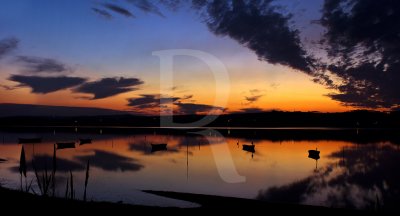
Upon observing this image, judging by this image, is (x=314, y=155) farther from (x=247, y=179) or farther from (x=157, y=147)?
(x=157, y=147)

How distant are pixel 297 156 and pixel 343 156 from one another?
9768mm

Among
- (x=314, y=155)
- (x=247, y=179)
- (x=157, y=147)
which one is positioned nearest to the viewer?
(x=247, y=179)

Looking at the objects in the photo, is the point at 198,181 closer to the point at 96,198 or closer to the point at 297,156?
the point at 96,198

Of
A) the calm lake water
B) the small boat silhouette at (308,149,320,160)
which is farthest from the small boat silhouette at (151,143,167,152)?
the small boat silhouette at (308,149,320,160)

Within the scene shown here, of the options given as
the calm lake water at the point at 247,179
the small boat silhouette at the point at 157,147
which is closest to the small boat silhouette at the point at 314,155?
the calm lake water at the point at 247,179

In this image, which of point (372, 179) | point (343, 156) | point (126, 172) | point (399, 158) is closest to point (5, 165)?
point (126, 172)

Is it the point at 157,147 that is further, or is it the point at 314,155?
the point at 157,147

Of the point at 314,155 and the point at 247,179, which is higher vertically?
the point at 314,155

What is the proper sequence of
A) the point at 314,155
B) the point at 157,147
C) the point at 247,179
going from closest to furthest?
the point at 247,179
the point at 314,155
the point at 157,147

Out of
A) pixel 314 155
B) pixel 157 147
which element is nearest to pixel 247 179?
pixel 314 155

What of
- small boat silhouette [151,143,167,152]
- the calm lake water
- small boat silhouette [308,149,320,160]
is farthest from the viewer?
small boat silhouette [151,143,167,152]

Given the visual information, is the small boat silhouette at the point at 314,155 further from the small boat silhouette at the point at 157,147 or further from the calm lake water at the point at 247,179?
the small boat silhouette at the point at 157,147

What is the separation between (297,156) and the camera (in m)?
64.4

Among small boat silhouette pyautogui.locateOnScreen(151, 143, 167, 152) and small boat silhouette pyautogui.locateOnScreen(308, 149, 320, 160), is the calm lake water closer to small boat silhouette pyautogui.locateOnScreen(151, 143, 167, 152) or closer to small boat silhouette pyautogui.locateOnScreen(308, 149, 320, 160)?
small boat silhouette pyautogui.locateOnScreen(308, 149, 320, 160)
